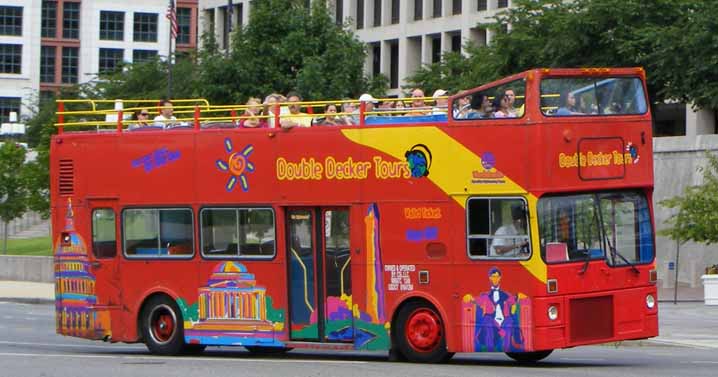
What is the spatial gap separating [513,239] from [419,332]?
1.89 meters

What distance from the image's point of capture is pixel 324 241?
68.2 ft

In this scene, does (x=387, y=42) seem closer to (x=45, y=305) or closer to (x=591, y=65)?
(x=591, y=65)

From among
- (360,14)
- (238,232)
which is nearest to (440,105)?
(238,232)

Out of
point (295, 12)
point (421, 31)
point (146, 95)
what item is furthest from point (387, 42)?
point (295, 12)

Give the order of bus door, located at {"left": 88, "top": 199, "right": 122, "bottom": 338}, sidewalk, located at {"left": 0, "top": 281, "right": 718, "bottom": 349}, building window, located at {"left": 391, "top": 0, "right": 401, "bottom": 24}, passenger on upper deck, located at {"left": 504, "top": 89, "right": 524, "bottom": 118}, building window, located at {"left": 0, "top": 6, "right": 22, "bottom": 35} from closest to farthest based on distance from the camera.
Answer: passenger on upper deck, located at {"left": 504, "top": 89, "right": 524, "bottom": 118}, bus door, located at {"left": 88, "top": 199, "right": 122, "bottom": 338}, sidewalk, located at {"left": 0, "top": 281, "right": 718, "bottom": 349}, building window, located at {"left": 391, "top": 0, "right": 401, "bottom": 24}, building window, located at {"left": 0, "top": 6, "right": 22, "bottom": 35}

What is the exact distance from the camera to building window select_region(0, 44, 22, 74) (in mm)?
127250

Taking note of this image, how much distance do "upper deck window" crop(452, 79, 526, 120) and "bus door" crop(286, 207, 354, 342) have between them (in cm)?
218

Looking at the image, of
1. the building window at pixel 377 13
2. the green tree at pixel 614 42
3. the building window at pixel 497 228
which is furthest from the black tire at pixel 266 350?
the building window at pixel 377 13

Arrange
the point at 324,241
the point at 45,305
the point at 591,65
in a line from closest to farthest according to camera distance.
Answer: the point at 324,241
the point at 45,305
the point at 591,65

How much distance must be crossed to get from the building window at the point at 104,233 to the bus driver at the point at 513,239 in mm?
6529

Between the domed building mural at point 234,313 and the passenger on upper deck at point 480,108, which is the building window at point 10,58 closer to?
the domed building mural at point 234,313

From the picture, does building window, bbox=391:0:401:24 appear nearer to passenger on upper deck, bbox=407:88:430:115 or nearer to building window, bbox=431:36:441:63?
building window, bbox=431:36:441:63

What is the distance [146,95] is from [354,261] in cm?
6695

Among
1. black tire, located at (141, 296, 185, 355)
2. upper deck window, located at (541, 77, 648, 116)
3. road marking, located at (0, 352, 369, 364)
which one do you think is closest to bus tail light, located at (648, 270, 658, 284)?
upper deck window, located at (541, 77, 648, 116)
